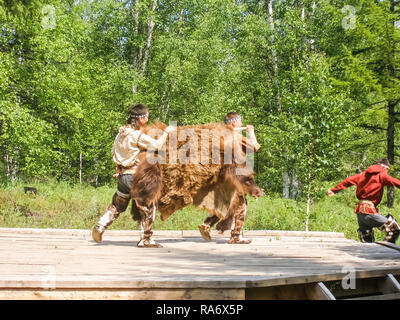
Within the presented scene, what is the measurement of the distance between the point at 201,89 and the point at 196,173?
19.8m

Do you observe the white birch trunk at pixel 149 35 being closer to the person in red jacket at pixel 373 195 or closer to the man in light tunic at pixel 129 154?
the person in red jacket at pixel 373 195

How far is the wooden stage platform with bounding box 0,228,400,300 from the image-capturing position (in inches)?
165

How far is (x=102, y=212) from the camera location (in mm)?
13984

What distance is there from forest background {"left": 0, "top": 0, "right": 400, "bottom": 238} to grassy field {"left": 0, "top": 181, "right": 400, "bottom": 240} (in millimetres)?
72

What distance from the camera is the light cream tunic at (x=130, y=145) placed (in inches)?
272

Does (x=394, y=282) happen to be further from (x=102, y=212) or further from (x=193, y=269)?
(x=102, y=212)

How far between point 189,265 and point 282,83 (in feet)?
57.5

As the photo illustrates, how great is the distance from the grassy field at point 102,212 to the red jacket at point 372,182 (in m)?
2.80

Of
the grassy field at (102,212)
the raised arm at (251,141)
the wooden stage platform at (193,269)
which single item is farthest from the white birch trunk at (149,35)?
the raised arm at (251,141)

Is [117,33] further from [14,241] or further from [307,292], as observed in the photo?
[307,292]

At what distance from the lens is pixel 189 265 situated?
17.7ft

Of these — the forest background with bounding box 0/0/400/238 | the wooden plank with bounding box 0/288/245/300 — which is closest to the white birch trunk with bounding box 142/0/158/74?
the forest background with bounding box 0/0/400/238

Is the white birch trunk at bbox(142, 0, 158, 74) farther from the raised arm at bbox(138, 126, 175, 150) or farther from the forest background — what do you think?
the raised arm at bbox(138, 126, 175, 150)
